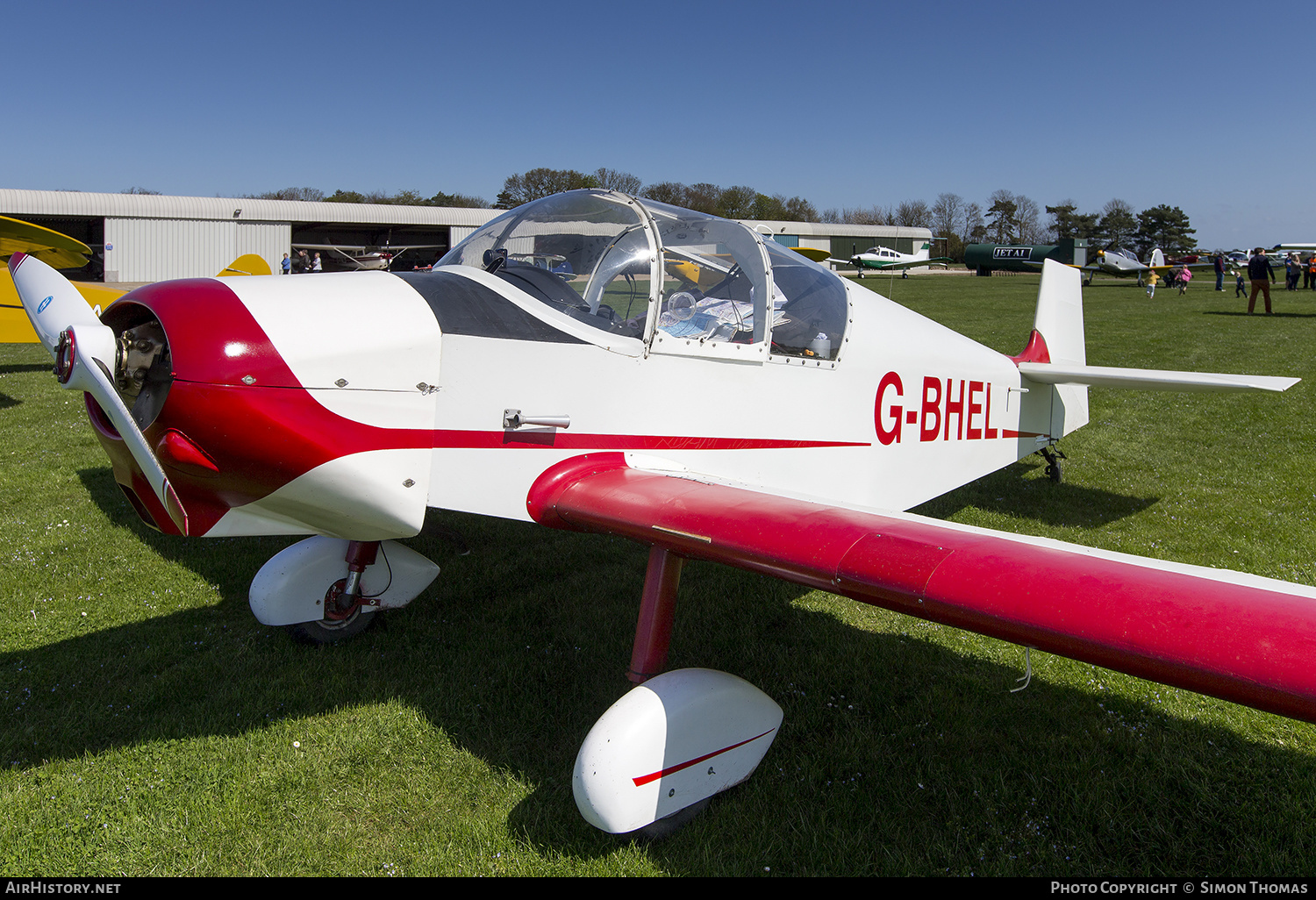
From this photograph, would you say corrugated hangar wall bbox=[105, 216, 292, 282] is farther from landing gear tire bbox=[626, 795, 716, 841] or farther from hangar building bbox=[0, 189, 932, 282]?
landing gear tire bbox=[626, 795, 716, 841]

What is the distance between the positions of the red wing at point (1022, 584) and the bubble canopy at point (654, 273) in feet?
2.61

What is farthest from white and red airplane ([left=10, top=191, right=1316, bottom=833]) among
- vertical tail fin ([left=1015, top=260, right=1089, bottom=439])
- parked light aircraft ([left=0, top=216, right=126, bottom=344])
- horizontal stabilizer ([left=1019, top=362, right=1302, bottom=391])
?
parked light aircraft ([left=0, top=216, right=126, bottom=344])

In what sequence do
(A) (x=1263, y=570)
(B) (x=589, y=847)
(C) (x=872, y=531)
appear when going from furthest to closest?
(A) (x=1263, y=570) < (B) (x=589, y=847) < (C) (x=872, y=531)

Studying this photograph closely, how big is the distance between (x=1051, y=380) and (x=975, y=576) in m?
3.97

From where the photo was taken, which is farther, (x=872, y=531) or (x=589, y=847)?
(x=589, y=847)

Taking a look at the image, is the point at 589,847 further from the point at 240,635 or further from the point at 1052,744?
the point at 240,635

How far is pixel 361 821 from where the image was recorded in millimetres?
2680

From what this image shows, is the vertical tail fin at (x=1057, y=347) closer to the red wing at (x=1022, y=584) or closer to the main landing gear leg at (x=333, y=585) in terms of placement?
the red wing at (x=1022, y=584)

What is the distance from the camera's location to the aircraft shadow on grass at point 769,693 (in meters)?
2.70

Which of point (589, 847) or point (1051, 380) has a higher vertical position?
point (1051, 380)

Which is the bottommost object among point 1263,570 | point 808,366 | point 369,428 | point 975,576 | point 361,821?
point 361,821

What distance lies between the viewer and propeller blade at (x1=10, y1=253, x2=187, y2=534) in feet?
7.66

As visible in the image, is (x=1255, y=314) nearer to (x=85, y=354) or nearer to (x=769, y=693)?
(x=769, y=693)

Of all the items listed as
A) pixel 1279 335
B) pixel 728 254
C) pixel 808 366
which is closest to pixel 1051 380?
pixel 808 366
